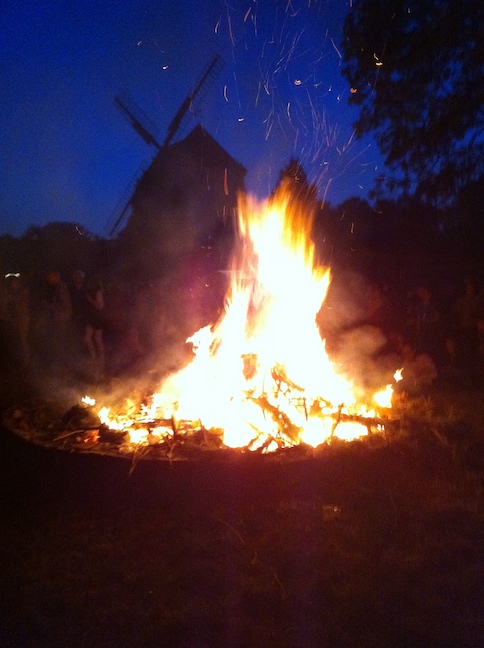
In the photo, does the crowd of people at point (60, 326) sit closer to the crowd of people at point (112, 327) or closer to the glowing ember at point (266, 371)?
the crowd of people at point (112, 327)

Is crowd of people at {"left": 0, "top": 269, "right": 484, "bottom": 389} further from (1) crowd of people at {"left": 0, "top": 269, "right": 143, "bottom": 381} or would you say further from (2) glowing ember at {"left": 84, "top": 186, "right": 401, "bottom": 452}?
(2) glowing ember at {"left": 84, "top": 186, "right": 401, "bottom": 452}

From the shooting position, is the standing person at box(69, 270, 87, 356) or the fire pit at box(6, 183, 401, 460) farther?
the standing person at box(69, 270, 87, 356)

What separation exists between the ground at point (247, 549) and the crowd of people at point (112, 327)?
2853 millimetres

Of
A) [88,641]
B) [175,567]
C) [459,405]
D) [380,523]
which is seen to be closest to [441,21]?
[459,405]

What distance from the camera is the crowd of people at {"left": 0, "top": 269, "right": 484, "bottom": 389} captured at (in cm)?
818

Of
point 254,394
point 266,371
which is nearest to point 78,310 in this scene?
point 266,371

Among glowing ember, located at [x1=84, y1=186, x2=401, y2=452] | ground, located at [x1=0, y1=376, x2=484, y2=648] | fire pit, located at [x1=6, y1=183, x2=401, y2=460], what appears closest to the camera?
ground, located at [x1=0, y1=376, x2=484, y2=648]

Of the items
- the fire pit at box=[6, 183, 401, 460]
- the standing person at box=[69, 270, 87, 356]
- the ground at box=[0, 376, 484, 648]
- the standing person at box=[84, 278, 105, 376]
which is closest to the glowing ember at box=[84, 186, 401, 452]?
the fire pit at box=[6, 183, 401, 460]

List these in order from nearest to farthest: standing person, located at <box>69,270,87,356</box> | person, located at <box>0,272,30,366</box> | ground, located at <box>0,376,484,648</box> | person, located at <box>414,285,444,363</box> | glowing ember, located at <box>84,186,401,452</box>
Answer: ground, located at <box>0,376,484,648</box>
glowing ember, located at <box>84,186,401,452</box>
standing person, located at <box>69,270,87,356</box>
person, located at <box>0,272,30,366</box>
person, located at <box>414,285,444,363</box>

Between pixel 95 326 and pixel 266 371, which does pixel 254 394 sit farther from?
pixel 95 326

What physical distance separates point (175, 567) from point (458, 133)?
10989 millimetres

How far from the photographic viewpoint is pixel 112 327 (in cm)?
830

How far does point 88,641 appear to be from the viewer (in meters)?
3.02

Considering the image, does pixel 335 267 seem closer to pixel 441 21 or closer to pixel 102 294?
pixel 441 21
